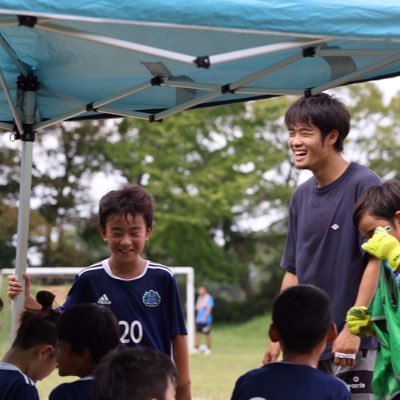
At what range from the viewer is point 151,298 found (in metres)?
4.74

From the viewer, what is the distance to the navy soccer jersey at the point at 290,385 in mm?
3420

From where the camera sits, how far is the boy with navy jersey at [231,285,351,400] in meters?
3.44

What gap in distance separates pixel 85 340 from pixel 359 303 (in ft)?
4.68

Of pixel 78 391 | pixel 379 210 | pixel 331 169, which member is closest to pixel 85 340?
pixel 78 391

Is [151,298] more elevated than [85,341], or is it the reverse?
[85,341]

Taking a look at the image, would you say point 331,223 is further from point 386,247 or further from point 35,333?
point 35,333

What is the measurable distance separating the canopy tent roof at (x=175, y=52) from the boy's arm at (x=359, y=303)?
985 mm

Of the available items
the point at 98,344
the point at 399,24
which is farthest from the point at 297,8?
the point at 98,344

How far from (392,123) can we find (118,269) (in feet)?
124

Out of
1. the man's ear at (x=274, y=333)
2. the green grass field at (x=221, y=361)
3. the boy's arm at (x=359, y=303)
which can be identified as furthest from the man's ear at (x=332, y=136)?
the green grass field at (x=221, y=361)

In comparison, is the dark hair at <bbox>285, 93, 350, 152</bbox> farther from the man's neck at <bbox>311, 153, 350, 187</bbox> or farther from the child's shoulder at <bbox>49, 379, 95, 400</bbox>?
the child's shoulder at <bbox>49, 379, 95, 400</bbox>

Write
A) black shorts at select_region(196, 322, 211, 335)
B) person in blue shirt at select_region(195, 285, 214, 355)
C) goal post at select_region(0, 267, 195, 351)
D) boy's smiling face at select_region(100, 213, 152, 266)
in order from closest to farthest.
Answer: boy's smiling face at select_region(100, 213, 152, 266)
goal post at select_region(0, 267, 195, 351)
black shorts at select_region(196, 322, 211, 335)
person in blue shirt at select_region(195, 285, 214, 355)

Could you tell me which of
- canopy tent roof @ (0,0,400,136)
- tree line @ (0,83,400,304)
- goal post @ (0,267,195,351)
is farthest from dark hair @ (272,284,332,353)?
tree line @ (0,83,400,304)

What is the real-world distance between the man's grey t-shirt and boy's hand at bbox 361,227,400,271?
0.66m
